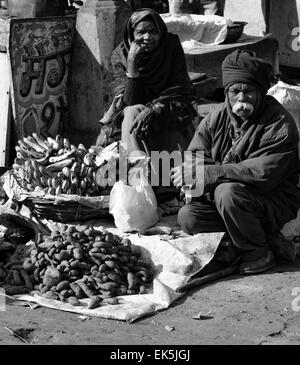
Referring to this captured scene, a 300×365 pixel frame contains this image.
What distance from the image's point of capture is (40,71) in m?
9.56

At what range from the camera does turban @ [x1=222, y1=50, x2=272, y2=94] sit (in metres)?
7.20

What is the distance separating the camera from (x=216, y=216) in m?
7.47

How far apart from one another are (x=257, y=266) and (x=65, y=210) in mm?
1487

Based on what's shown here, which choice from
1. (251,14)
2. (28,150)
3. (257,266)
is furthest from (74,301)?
(251,14)

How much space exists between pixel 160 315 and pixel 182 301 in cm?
26

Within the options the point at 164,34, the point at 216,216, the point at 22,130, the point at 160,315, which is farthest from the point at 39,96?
the point at 160,315

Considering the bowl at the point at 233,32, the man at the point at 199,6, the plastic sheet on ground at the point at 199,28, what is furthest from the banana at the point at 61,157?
the man at the point at 199,6

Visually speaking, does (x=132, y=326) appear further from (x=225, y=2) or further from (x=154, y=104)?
(x=225, y=2)

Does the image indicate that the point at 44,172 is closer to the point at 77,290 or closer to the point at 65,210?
the point at 65,210

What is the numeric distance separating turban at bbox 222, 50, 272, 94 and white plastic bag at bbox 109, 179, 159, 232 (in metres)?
1.04

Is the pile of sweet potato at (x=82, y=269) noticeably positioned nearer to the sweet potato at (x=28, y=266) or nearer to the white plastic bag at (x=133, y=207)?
the sweet potato at (x=28, y=266)

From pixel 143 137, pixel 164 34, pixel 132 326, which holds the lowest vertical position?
pixel 132 326

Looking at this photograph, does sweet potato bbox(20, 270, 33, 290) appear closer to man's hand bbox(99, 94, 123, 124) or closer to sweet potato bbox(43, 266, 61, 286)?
sweet potato bbox(43, 266, 61, 286)

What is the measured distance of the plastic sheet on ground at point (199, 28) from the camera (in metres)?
10.8
